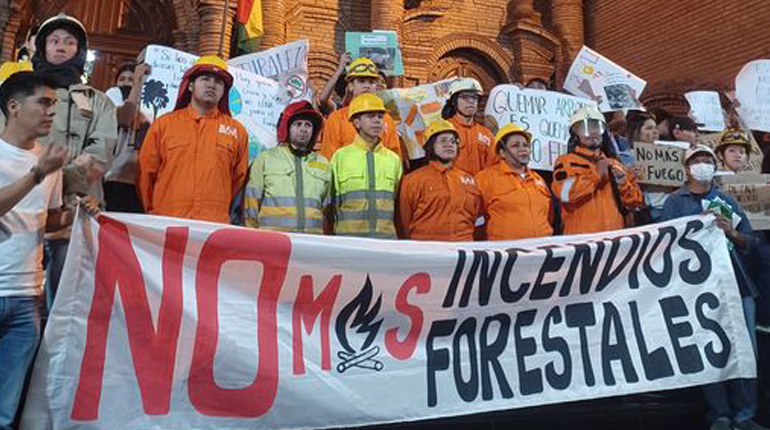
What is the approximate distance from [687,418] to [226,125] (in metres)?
3.77

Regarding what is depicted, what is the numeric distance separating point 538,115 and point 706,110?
3518mm

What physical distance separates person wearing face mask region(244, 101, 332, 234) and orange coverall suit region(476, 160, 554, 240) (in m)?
1.26

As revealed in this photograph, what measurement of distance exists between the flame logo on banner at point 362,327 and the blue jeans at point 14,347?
1451 millimetres

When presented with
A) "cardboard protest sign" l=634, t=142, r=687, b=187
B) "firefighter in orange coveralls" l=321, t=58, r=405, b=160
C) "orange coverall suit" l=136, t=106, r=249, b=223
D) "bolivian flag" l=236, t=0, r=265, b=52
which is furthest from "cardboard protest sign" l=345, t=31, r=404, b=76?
"orange coverall suit" l=136, t=106, r=249, b=223

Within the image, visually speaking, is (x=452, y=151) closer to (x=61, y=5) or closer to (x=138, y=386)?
(x=138, y=386)

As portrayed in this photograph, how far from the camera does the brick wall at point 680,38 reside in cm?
1024

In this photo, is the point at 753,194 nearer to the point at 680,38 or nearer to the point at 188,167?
the point at 188,167

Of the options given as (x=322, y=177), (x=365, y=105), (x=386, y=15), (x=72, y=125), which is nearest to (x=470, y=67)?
(x=386, y=15)

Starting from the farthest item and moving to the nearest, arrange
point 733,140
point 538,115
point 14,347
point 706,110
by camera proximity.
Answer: point 706,110, point 538,115, point 733,140, point 14,347

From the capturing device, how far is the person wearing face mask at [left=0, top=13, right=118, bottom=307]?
2984 mm

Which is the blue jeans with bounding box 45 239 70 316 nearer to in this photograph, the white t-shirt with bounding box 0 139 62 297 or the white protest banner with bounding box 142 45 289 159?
the white t-shirt with bounding box 0 139 62 297

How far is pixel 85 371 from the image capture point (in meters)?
2.65

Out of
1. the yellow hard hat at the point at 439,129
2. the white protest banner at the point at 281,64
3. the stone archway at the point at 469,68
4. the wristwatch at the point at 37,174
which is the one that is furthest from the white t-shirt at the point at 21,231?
the stone archway at the point at 469,68

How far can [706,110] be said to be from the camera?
7.90 metres
